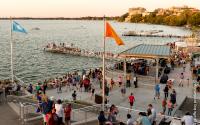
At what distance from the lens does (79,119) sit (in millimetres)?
16062

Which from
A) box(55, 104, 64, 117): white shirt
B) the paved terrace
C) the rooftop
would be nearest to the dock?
the rooftop

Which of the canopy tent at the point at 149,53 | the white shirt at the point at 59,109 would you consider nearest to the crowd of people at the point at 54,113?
the white shirt at the point at 59,109

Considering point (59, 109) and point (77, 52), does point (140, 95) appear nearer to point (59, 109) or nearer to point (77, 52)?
point (59, 109)

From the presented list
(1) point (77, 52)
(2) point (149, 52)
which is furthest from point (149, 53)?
(1) point (77, 52)

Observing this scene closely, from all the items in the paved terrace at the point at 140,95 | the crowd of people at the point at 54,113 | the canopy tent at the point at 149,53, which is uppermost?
the canopy tent at the point at 149,53

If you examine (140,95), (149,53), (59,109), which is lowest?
(140,95)

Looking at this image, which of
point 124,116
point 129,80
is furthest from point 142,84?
point 124,116

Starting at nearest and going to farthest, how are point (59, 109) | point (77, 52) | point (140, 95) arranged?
point (59, 109)
point (140, 95)
point (77, 52)

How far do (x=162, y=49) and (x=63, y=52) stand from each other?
47305 millimetres

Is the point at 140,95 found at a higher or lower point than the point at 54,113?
Result: lower

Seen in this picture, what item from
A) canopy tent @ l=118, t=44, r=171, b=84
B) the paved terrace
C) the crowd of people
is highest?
canopy tent @ l=118, t=44, r=171, b=84

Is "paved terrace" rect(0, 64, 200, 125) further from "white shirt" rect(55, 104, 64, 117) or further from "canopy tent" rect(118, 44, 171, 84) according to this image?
"white shirt" rect(55, 104, 64, 117)

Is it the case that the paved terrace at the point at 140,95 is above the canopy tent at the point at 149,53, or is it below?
below

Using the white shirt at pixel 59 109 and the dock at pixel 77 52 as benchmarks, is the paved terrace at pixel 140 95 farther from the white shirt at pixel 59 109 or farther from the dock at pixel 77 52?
the dock at pixel 77 52
